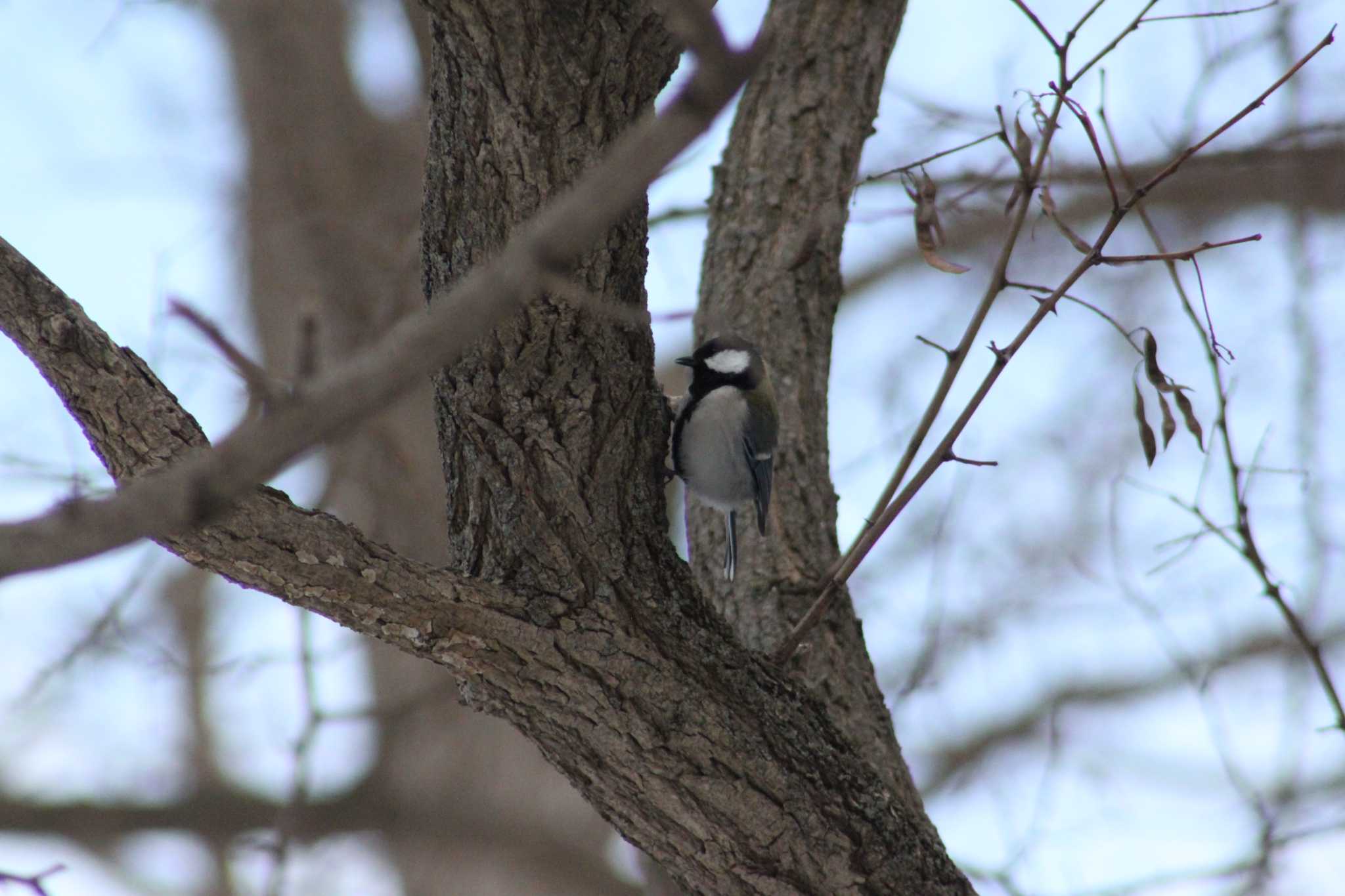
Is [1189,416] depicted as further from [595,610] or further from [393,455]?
[393,455]

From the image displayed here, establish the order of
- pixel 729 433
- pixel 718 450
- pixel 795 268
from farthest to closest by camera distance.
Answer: pixel 729 433 < pixel 718 450 < pixel 795 268

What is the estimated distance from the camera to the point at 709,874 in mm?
2680

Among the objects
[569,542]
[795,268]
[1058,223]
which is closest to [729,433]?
[795,268]

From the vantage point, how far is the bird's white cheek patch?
155 inches

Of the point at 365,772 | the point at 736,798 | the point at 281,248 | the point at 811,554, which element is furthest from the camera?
the point at 281,248

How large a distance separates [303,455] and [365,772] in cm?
562

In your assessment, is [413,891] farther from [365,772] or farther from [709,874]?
[709,874]

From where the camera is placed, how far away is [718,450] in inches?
152

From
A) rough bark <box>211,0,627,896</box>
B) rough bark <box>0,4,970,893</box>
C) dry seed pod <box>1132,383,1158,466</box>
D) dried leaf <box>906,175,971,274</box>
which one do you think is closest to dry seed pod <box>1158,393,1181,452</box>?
dry seed pod <box>1132,383,1158,466</box>

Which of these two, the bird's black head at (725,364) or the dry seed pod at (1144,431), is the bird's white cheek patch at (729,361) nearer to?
the bird's black head at (725,364)

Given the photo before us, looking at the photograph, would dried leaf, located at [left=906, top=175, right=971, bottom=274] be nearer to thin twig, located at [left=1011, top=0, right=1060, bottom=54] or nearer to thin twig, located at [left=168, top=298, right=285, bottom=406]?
thin twig, located at [left=1011, top=0, right=1060, bottom=54]

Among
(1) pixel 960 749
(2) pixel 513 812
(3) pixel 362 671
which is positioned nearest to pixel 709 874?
(2) pixel 513 812

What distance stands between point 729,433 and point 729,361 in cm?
27

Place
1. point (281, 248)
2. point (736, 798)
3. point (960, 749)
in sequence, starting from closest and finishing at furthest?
1. point (736, 798)
2. point (281, 248)
3. point (960, 749)
